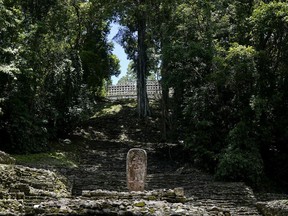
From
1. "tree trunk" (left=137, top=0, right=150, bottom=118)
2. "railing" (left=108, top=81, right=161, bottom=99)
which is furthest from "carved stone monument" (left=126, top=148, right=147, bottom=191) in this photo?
"railing" (left=108, top=81, right=161, bottom=99)

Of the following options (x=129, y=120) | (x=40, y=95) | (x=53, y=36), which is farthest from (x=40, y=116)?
(x=129, y=120)

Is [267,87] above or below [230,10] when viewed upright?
below

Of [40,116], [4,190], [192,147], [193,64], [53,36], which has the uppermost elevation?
[53,36]

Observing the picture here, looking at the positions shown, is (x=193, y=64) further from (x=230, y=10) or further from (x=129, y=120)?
(x=129, y=120)

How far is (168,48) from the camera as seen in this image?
17328 mm

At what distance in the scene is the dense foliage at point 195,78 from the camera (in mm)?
14781

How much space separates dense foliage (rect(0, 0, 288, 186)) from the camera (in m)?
14.8

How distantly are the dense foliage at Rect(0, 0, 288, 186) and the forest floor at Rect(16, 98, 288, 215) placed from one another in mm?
955

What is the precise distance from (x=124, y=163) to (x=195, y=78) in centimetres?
427

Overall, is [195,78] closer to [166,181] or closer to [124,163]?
[124,163]

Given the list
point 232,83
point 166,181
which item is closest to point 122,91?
point 232,83

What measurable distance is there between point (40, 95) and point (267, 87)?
9318 mm

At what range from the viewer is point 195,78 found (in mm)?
17391

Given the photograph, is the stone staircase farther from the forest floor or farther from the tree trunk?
the tree trunk
